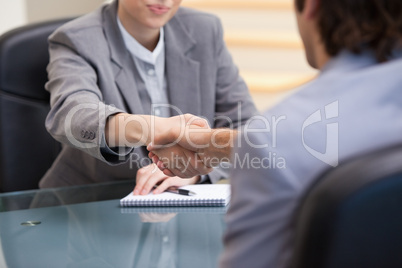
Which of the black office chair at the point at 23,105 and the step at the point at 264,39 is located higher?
the black office chair at the point at 23,105

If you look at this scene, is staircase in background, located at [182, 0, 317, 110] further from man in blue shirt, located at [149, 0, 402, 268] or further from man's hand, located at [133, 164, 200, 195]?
man in blue shirt, located at [149, 0, 402, 268]

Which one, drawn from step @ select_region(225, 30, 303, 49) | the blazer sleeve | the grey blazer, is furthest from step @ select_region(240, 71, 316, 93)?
the blazer sleeve

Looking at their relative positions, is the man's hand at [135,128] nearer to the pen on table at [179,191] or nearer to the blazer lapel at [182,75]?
the pen on table at [179,191]

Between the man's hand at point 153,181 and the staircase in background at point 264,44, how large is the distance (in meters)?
2.47

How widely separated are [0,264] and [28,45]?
1015 millimetres

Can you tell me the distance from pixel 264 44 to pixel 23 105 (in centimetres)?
239

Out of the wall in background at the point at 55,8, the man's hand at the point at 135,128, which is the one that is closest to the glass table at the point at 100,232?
the man's hand at the point at 135,128

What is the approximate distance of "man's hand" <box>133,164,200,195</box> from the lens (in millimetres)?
1617

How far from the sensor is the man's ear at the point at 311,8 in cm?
76

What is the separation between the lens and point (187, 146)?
156 cm

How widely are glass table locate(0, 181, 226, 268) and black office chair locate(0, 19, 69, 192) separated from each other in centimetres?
37

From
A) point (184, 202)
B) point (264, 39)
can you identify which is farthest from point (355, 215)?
point (264, 39)

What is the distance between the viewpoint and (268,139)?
69 centimetres

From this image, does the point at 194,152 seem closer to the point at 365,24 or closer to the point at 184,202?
the point at 184,202
